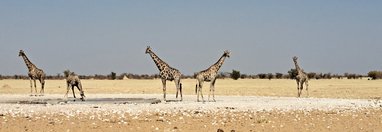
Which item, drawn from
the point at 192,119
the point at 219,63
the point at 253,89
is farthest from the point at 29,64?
the point at 253,89

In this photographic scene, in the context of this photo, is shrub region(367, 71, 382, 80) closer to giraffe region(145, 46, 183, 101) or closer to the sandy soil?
giraffe region(145, 46, 183, 101)

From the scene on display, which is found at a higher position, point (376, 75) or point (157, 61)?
point (376, 75)

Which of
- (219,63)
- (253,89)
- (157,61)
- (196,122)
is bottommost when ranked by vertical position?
(196,122)

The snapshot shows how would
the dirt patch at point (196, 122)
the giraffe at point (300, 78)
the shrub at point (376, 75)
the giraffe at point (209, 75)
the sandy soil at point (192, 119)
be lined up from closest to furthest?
the dirt patch at point (196, 122), the sandy soil at point (192, 119), the giraffe at point (209, 75), the giraffe at point (300, 78), the shrub at point (376, 75)

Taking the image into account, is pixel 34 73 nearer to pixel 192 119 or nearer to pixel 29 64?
pixel 29 64

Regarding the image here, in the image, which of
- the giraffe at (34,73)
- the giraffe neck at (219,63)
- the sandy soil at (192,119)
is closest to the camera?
the sandy soil at (192,119)

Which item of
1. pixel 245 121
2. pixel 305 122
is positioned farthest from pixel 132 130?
pixel 305 122

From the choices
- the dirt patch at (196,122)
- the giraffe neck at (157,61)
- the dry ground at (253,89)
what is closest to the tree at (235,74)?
the dry ground at (253,89)

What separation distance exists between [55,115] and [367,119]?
1001 cm

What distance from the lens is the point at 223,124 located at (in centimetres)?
1895

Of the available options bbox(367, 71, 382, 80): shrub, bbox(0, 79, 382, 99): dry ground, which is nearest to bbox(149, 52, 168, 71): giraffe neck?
bbox(0, 79, 382, 99): dry ground

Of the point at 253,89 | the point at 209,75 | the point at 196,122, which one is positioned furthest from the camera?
the point at 253,89

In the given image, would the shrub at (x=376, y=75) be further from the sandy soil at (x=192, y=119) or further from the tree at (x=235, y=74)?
the sandy soil at (x=192, y=119)

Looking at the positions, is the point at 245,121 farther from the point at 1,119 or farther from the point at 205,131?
the point at 1,119
